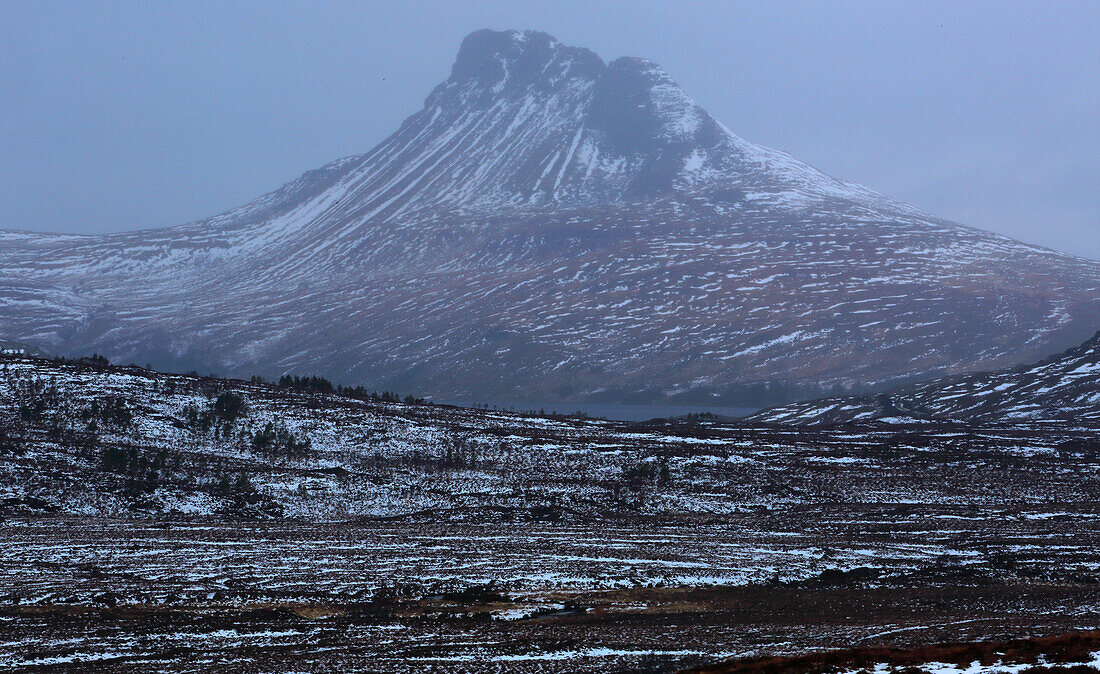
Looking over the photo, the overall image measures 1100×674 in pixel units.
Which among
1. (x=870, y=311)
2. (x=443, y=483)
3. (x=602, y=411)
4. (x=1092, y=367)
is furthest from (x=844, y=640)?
→ (x=870, y=311)

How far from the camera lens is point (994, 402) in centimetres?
8344

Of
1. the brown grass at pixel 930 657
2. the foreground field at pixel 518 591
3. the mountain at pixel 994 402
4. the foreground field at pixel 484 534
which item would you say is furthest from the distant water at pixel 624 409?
the brown grass at pixel 930 657

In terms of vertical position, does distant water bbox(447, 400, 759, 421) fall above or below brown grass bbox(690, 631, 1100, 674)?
below

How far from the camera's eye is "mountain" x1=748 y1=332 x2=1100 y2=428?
7425 cm

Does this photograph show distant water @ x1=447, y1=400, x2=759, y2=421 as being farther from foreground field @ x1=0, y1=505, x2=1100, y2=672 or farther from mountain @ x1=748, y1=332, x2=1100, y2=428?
foreground field @ x1=0, y1=505, x2=1100, y2=672

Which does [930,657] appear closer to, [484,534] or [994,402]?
[484,534]

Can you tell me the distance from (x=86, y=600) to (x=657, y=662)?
536 inches

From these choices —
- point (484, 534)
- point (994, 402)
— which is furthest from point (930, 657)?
point (994, 402)

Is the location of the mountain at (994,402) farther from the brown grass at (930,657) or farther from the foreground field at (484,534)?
the brown grass at (930,657)

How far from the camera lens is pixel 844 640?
68.5 ft

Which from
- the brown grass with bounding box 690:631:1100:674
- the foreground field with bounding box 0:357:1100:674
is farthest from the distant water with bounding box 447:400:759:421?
the brown grass with bounding box 690:631:1100:674

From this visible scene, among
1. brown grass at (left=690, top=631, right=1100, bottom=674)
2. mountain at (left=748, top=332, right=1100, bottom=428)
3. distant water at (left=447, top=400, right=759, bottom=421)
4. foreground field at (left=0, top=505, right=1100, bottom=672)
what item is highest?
mountain at (left=748, top=332, right=1100, bottom=428)

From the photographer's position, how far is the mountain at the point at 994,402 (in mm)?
74250

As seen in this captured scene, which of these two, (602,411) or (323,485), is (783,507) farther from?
(602,411)
